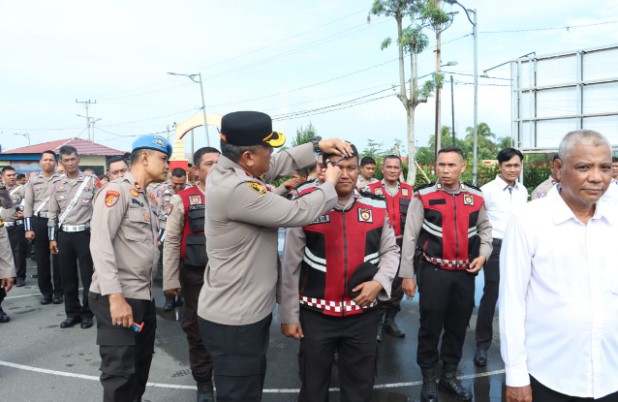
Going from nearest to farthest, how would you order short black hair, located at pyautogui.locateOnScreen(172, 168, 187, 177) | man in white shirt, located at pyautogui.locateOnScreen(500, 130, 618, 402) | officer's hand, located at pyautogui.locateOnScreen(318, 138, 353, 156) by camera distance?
man in white shirt, located at pyautogui.locateOnScreen(500, 130, 618, 402)
officer's hand, located at pyautogui.locateOnScreen(318, 138, 353, 156)
short black hair, located at pyautogui.locateOnScreen(172, 168, 187, 177)

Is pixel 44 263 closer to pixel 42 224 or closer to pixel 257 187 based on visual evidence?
pixel 42 224

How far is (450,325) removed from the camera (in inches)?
142

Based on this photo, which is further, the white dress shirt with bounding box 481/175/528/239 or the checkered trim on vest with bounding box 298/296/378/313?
the white dress shirt with bounding box 481/175/528/239

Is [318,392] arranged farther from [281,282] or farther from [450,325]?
[450,325]

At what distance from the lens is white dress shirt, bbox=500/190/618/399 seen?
6.15ft

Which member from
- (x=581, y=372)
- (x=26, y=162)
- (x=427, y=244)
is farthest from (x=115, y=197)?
(x=26, y=162)

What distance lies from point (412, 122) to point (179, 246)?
16.7 meters

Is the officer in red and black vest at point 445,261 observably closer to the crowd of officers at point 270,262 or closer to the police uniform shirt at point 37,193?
the crowd of officers at point 270,262

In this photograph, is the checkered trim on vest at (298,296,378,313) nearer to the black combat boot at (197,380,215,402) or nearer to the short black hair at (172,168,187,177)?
the black combat boot at (197,380,215,402)

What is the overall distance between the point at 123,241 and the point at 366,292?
5.18 feet

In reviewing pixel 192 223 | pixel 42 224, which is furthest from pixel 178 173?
pixel 192 223

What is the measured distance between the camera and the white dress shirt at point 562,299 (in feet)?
6.15

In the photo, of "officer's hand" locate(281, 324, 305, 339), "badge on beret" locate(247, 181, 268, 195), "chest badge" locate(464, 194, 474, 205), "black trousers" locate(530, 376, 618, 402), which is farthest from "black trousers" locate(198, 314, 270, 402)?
"chest badge" locate(464, 194, 474, 205)

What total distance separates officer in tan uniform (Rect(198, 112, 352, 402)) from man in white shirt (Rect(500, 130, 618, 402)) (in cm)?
96
